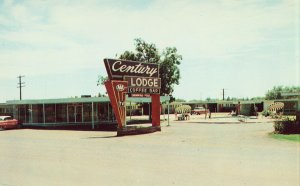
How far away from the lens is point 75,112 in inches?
1549

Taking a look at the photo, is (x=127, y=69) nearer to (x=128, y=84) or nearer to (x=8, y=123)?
(x=128, y=84)

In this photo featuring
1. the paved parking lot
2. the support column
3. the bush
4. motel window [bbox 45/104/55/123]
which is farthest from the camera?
motel window [bbox 45/104/55/123]

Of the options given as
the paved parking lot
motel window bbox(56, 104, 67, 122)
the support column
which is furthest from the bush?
motel window bbox(56, 104, 67, 122)

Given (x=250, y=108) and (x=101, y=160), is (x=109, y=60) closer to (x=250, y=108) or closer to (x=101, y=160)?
(x=101, y=160)

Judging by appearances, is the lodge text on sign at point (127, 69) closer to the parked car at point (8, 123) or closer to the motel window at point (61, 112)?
the motel window at point (61, 112)

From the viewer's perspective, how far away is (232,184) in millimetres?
9188

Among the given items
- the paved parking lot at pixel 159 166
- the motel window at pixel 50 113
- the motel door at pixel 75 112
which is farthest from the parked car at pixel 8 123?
the paved parking lot at pixel 159 166

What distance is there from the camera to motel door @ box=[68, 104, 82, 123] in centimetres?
3922

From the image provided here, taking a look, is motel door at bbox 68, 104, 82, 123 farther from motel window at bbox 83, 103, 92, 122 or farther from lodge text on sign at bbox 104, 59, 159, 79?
lodge text on sign at bbox 104, 59, 159, 79

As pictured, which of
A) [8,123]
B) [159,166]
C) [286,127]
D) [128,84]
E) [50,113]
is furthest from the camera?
[50,113]

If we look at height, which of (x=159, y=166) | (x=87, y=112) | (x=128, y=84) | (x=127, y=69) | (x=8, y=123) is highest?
(x=127, y=69)

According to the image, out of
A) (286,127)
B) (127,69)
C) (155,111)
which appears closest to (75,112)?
(155,111)

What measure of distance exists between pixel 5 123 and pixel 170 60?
70.7ft

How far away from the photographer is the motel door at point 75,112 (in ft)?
129
